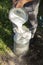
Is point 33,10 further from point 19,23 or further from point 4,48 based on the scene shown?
point 4,48

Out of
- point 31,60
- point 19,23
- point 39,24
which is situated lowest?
point 31,60

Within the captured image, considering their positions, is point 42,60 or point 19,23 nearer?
point 19,23

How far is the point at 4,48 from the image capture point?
15.6 ft

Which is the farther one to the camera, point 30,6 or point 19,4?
point 30,6

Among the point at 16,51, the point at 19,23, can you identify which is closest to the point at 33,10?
the point at 19,23

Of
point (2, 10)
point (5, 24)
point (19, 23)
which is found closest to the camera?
point (19, 23)

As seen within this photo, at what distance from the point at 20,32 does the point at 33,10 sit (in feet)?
1.47

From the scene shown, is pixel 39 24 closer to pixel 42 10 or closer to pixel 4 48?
pixel 42 10

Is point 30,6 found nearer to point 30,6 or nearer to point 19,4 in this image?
point 30,6

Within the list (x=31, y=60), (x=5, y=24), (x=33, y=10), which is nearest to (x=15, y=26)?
(x=33, y=10)

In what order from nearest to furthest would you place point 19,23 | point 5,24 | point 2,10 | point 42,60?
point 19,23 < point 42,60 < point 5,24 < point 2,10

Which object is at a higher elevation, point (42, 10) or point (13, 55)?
point (42, 10)

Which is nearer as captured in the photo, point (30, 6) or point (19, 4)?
point (19, 4)

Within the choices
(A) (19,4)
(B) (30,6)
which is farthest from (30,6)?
(A) (19,4)
